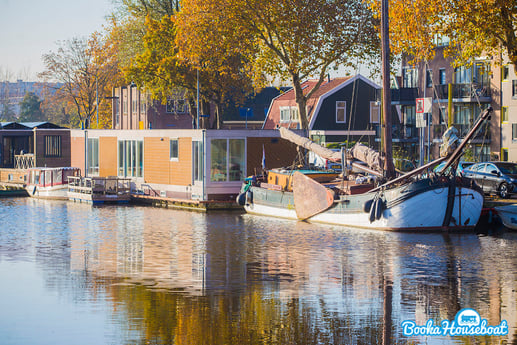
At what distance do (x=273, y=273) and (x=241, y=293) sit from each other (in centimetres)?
332

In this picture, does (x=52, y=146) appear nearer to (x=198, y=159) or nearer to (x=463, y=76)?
(x=198, y=159)

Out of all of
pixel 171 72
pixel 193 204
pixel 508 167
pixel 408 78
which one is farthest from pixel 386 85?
pixel 408 78

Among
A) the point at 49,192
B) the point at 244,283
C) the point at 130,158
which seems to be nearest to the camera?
the point at 244,283

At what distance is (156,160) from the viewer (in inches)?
1956

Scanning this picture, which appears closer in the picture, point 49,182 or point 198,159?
point 198,159

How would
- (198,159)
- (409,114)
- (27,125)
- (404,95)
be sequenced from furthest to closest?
1. (27,125)
2. (409,114)
3. (404,95)
4. (198,159)

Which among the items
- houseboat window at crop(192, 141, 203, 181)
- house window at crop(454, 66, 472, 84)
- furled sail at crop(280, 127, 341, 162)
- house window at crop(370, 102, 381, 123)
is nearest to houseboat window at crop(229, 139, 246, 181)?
houseboat window at crop(192, 141, 203, 181)

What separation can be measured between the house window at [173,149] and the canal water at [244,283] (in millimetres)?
10112

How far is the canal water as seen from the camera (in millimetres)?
17844

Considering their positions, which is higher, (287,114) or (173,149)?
(287,114)

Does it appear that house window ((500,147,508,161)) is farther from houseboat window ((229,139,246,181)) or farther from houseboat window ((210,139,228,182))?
houseboat window ((210,139,228,182))

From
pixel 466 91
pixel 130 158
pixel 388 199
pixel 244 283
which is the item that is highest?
pixel 466 91

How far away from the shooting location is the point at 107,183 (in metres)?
51.1

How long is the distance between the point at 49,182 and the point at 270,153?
18511mm
